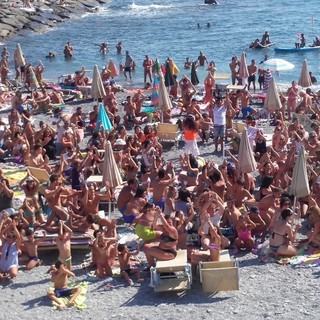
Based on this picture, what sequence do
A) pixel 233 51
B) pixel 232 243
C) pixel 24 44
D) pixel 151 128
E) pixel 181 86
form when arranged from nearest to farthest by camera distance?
pixel 232 243 < pixel 151 128 < pixel 181 86 < pixel 233 51 < pixel 24 44

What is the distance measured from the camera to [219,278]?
10367 mm

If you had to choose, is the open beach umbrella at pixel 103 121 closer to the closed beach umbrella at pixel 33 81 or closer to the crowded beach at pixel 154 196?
the crowded beach at pixel 154 196

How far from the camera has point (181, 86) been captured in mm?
23406

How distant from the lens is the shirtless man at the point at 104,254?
11.2m

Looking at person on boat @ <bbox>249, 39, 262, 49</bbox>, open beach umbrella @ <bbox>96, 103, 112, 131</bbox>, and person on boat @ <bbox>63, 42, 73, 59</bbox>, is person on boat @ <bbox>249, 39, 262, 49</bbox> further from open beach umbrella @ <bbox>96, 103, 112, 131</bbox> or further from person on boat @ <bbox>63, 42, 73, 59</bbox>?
open beach umbrella @ <bbox>96, 103, 112, 131</bbox>

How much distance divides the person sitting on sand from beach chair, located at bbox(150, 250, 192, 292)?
1230mm

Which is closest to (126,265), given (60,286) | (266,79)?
(60,286)

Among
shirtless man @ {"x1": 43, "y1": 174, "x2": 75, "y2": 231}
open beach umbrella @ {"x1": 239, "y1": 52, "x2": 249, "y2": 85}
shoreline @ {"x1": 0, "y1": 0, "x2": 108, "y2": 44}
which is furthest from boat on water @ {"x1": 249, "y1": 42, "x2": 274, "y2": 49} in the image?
shirtless man @ {"x1": 43, "y1": 174, "x2": 75, "y2": 231}

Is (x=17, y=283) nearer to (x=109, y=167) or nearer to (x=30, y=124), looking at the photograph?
(x=109, y=167)

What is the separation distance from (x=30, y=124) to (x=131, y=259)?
7350mm

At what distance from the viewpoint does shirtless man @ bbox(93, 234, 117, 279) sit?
11250 mm

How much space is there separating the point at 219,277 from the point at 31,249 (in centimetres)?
348

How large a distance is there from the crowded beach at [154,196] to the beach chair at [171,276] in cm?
6

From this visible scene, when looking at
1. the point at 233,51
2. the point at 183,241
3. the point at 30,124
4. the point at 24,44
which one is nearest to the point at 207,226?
the point at 183,241
